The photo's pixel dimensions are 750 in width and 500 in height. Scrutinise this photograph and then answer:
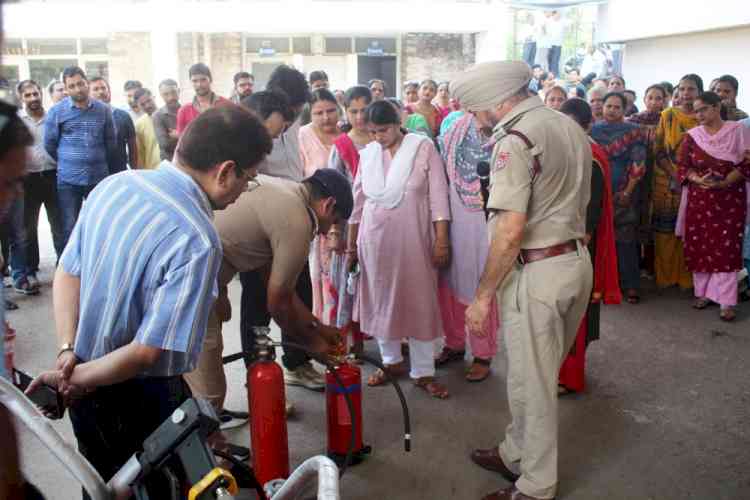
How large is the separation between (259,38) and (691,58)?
10304 mm

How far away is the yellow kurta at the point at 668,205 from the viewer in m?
5.23

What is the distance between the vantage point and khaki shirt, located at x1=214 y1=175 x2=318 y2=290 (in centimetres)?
248

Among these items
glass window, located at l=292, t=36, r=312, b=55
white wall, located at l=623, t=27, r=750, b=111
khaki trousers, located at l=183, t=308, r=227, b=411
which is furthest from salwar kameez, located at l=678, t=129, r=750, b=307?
glass window, located at l=292, t=36, r=312, b=55

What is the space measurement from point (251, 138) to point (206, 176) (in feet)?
0.47

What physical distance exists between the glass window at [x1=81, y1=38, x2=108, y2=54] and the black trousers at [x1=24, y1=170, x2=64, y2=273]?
10325 mm

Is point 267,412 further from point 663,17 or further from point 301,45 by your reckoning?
point 301,45

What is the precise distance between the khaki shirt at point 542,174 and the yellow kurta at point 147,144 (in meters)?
4.70

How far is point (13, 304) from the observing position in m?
5.05

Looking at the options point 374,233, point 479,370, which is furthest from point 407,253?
point 479,370

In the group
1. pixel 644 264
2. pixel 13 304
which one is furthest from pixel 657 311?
pixel 13 304

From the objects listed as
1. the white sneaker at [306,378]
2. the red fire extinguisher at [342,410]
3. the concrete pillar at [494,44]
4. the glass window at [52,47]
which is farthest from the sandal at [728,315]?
the glass window at [52,47]

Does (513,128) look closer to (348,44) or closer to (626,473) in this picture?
(626,473)

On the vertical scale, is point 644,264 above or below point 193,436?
below

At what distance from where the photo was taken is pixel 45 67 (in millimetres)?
14703
